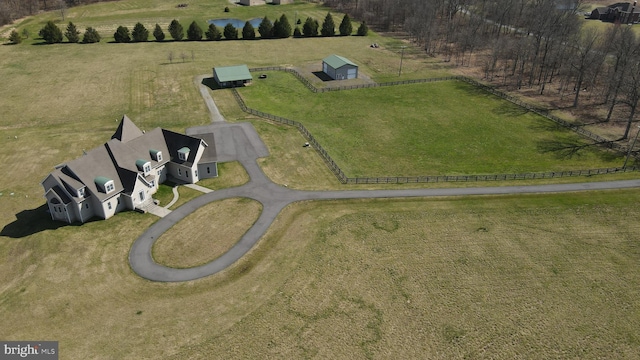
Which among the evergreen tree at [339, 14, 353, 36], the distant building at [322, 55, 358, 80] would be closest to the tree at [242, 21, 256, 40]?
the evergreen tree at [339, 14, 353, 36]

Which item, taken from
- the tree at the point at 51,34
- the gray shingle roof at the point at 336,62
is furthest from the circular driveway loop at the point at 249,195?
the tree at the point at 51,34

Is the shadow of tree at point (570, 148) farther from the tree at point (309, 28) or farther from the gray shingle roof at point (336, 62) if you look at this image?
the tree at point (309, 28)

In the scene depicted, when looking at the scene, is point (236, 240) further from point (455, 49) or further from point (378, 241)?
point (455, 49)

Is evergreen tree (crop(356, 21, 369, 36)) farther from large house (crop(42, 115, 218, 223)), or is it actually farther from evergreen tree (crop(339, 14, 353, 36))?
large house (crop(42, 115, 218, 223))

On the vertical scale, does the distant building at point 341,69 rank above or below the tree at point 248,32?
below

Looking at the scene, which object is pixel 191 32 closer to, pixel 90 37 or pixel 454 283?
pixel 90 37
